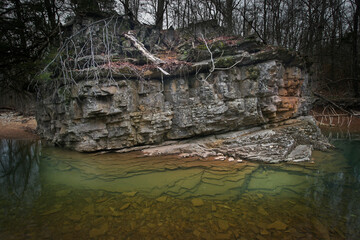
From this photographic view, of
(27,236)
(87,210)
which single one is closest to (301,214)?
(87,210)

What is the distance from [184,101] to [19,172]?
624 centimetres

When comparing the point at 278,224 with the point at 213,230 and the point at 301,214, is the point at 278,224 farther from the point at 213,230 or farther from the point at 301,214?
the point at 213,230

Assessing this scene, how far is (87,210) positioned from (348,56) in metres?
21.6

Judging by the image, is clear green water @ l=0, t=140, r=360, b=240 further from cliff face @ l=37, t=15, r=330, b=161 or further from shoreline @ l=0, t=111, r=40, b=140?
shoreline @ l=0, t=111, r=40, b=140

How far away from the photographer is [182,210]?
12.1 ft

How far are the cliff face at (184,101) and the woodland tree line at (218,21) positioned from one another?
5.44 feet

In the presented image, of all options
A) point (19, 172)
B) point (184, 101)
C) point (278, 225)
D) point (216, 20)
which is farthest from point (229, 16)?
point (19, 172)

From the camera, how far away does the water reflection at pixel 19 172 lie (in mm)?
4395

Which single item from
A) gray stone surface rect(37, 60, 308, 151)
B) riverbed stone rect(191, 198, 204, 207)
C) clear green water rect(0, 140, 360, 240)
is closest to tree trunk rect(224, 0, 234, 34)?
gray stone surface rect(37, 60, 308, 151)

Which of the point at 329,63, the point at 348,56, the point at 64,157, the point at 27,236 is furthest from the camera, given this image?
the point at 329,63

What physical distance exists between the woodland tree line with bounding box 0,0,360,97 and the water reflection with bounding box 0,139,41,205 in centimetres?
276

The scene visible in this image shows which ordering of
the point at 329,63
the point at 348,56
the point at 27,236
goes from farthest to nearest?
1. the point at 329,63
2. the point at 348,56
3. the point at 27,236

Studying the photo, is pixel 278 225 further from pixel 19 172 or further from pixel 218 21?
pixel 218 21

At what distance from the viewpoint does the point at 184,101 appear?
819 cm
